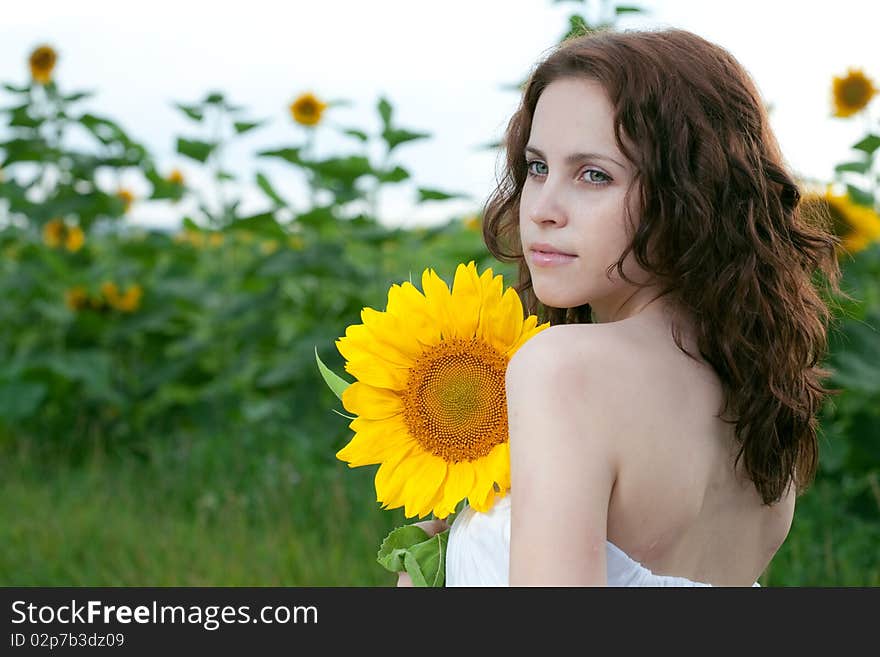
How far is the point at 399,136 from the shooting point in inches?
167

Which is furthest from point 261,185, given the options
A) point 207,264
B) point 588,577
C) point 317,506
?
point 588,577

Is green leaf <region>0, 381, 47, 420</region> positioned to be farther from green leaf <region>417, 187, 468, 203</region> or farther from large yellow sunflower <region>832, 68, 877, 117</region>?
large yellow sunflower <region>832, 68, 877, 117</region>

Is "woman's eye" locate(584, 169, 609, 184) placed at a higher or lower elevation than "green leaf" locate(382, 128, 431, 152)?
higher

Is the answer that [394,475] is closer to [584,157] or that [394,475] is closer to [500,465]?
[500,465]

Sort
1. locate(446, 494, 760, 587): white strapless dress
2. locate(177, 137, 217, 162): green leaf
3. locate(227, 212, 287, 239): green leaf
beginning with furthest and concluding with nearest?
locate(177, 137, 217, 162): green leaf → locate(227, 212, 287, 239): green leaf → locate(446, 494, 760, 587): white strapless dress

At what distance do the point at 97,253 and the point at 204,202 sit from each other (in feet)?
2.52

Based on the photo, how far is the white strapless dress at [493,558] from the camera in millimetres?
1429

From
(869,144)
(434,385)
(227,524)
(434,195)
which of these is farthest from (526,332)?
(869,144)

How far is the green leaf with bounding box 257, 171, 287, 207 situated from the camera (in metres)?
4.59

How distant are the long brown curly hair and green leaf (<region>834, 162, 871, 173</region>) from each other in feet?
8.70

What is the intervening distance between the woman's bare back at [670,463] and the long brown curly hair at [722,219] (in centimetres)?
4

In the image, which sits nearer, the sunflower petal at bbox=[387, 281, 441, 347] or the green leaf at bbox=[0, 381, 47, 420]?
the sunflower petal at bbox=[387, 281, 441, 347]

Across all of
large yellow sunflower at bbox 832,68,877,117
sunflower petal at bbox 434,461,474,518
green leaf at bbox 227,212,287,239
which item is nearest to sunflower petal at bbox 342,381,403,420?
sunflower petal at bbox 434,461,474,518
